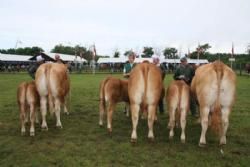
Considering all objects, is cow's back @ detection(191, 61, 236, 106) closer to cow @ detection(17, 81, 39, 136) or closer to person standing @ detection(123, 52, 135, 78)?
person standing @ detection(123, 52, 135, 78)

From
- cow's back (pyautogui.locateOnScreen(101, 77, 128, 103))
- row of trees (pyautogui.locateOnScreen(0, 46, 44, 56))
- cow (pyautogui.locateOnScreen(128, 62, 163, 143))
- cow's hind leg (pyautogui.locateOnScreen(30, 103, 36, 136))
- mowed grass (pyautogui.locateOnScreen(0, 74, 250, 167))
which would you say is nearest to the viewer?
mowed grass (pyautogui.locateOnScreen(0, 74, 250, 167))

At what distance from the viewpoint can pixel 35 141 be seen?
8.32 meters

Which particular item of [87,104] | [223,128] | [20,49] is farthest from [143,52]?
[223,128]

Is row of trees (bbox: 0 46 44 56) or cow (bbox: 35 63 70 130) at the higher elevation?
row of trees (bbox: 0 46 44 56)

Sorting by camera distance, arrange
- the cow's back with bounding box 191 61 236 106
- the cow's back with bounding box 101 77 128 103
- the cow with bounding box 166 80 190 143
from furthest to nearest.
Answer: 1. the cow's back with bounding box 101 77 128 103
2. the cow with bounding box 166 80 190 143
3. the cow's back with bounding box 191 61 236 106

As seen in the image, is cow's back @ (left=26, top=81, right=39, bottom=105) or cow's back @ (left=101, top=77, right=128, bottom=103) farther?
cow's back @ (left=101, top=77, right=128, bottom=103)

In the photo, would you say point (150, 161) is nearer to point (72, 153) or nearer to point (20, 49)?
point (72, 153)

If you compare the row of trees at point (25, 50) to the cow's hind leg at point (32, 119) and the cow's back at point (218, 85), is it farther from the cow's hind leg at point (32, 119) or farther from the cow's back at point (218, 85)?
the cow's back at point (218, 85)

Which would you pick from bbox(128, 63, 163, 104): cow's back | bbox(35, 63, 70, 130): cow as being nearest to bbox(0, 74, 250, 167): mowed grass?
bbox(35, 63, 70, 130): cow

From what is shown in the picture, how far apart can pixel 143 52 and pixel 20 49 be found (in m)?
41.0

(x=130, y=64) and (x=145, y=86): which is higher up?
(x=130, y=64)

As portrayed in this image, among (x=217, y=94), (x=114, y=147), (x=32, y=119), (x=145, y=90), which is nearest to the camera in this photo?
(x=217, y=94)

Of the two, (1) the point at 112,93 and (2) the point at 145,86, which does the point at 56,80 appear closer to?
(1) the point at 112,93

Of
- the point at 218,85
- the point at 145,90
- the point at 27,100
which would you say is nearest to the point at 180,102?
the point at 145,90
